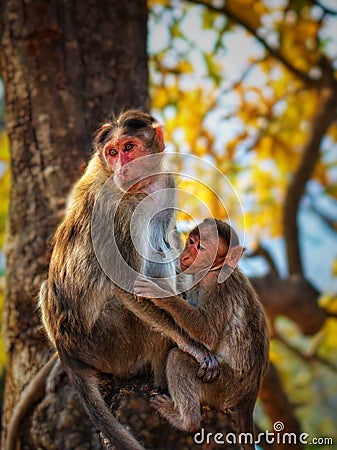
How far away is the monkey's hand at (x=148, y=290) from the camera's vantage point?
3.27 metres

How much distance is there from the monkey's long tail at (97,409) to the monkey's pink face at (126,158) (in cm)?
103

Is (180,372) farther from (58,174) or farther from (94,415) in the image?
(58,174)

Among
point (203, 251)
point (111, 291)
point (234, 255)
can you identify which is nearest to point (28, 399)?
point (111, 291)

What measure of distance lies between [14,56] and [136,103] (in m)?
0.96

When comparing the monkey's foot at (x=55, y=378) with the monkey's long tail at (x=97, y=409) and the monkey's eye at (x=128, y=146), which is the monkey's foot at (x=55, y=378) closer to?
the monkey's long tail at (x=97, y=409)

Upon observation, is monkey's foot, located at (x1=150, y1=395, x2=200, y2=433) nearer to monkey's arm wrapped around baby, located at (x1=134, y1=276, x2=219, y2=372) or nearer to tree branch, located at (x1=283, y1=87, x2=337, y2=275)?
monkey's arm wrapped around baby, located at (x1=134, y1=276, x2=219, y2=372)

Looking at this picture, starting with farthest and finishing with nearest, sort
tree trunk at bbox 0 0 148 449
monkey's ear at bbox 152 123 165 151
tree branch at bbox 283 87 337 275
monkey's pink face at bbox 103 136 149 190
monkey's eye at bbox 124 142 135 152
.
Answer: tree branch at bbox 283 87 337 275
tree trunk at bbox 0 0 148 449
monkey's ear at bbox 152 123 165 151
monkey's eye at bbox 124 142 135 152
monkey's pink face at bbox 103 136 149 190

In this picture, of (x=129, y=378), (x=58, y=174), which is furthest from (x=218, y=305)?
(x=58, y=174)

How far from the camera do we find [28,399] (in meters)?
4.00

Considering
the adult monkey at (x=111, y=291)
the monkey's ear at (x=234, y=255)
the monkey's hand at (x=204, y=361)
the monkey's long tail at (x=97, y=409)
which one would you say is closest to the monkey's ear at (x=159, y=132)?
the adult monkey at (x=111, y=291)

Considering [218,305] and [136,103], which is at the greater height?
[136,103]

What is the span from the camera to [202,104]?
25.1 feet

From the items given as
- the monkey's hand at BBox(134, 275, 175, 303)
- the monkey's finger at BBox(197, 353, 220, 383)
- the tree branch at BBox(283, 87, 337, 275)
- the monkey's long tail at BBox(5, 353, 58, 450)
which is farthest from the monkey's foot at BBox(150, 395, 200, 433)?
the tree branch at BBox(283, 87, 337, 275)

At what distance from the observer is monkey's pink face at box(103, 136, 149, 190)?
11.4ft
